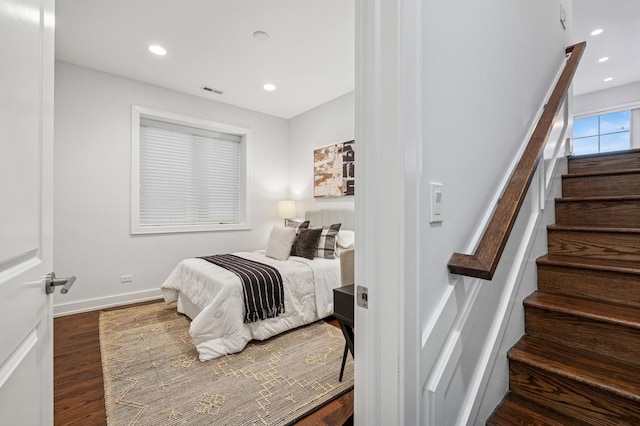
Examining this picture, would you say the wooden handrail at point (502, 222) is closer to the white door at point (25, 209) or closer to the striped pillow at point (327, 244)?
the white door at point (25, 209)

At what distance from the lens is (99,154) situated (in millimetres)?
3285

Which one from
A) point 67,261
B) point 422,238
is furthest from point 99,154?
point 422,238

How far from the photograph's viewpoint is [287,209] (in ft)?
15.3

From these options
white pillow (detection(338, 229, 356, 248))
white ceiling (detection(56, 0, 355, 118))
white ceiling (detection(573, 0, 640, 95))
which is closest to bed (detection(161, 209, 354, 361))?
white pillow (detection(338, 229, 356, 248))

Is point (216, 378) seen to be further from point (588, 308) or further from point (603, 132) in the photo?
point (603, 132)

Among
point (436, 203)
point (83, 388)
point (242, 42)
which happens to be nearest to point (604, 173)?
point (436, 203)

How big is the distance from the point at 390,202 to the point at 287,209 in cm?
397

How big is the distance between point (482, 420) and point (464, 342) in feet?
1.17

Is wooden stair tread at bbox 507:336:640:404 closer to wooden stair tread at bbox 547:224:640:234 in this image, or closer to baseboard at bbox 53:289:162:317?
wooden stair tread at bbox 547:224:640:234

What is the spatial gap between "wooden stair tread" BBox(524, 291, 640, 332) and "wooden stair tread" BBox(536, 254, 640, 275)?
158 millimetres

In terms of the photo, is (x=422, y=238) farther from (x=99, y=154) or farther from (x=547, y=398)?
(x=99, y=154)

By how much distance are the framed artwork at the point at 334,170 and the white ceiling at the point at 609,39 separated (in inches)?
106

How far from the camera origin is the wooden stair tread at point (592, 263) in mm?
1270

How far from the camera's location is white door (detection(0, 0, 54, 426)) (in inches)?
21.6
